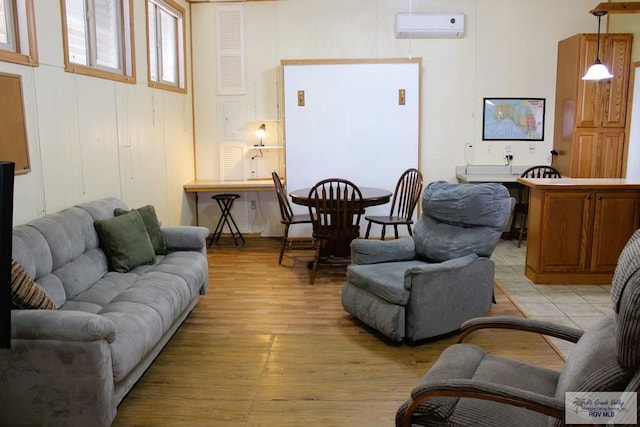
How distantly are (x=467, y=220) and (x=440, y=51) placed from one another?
3429mm

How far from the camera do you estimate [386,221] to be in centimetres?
526

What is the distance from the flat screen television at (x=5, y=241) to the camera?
151 centimetres

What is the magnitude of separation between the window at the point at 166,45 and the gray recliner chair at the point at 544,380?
4256mm

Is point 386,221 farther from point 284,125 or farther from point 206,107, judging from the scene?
point 206,107

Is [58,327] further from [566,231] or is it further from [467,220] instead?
[566,231]

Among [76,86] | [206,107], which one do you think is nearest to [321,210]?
[76,86]

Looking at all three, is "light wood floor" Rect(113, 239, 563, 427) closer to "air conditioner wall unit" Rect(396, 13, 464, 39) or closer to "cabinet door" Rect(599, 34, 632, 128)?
"cabinet door" Rect(599, 34, 632, 128)

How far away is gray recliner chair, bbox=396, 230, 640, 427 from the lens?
1.47 metres

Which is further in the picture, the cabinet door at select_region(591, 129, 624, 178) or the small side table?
the small side table

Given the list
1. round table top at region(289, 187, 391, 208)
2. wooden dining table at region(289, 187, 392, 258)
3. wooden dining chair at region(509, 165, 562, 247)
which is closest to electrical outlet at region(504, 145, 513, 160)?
wooden dining chair at region(509, 165, 562, 247)

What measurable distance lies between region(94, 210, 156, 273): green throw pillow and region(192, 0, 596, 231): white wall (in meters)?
3.18

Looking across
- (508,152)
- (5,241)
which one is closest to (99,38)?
(5,241)

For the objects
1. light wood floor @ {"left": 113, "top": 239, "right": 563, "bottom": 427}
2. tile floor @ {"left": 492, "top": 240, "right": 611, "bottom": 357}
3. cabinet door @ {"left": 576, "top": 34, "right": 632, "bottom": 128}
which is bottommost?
light wood floor @ {"left": 113, "top": 239, "right": 563, "bottom": 427}

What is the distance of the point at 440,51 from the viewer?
6336mm
